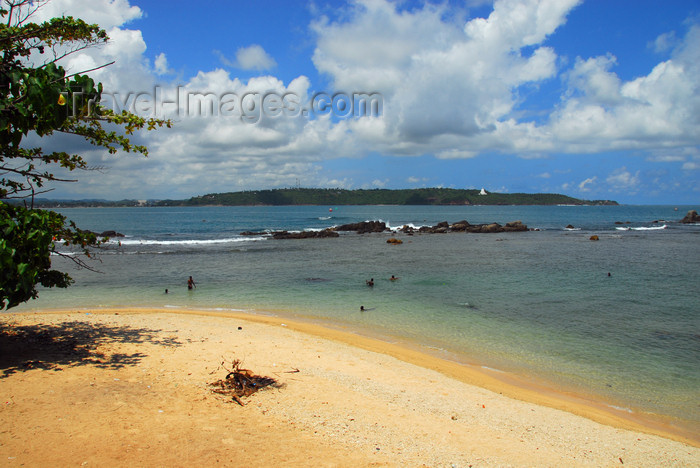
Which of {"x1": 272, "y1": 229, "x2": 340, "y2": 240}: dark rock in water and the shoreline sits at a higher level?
{"x1": 272, "y1": 229, "x2": 340, "y2": 240}: dark rock in water

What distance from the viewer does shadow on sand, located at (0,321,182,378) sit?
859cm

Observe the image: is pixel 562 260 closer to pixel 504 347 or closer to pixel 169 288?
pixel 504 347

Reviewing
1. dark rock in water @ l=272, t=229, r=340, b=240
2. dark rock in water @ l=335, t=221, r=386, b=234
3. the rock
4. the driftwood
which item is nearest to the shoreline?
the driftwood

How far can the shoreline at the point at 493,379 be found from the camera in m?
8.49

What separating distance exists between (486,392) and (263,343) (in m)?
6.21

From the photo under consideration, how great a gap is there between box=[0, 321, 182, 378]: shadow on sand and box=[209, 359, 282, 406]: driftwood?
2503 millimetres

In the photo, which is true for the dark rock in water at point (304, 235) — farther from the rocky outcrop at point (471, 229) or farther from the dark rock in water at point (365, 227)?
the rocky outcrop at point (471, 229)

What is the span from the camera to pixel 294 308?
18.3 m

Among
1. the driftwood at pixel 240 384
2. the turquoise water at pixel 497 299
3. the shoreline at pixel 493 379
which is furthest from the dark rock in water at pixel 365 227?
the driftwood at pixel 240 384

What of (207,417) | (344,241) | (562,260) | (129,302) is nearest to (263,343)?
(207,417)

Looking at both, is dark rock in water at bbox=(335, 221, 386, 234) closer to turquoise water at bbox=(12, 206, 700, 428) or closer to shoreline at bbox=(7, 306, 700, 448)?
turquoise water at bbox=(12, 206, 700, 428)

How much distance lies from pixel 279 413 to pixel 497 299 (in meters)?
15.6

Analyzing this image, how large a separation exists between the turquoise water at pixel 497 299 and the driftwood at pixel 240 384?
6.45 meters

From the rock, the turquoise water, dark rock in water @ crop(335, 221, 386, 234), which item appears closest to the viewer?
the turquoise water
